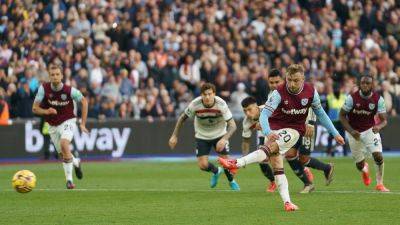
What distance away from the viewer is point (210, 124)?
20.8m

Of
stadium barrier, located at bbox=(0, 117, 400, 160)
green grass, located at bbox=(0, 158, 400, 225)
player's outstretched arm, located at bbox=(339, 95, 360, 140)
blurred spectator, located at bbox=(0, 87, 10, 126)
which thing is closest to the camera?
green grass, located at bbox=(0, 158, 400, 225)

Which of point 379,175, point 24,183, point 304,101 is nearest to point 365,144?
point 379,175

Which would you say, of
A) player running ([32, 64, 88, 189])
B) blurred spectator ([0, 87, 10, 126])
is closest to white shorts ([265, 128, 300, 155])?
player running ([32, 64, 88, 189])

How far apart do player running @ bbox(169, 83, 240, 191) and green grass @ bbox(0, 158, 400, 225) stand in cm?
48

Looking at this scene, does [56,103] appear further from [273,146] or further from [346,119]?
[273,146]

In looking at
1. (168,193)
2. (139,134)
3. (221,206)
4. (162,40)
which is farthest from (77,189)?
(162,40)

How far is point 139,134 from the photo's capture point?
32.4 m

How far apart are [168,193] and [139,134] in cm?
1355

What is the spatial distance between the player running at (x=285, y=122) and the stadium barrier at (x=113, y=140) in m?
16.3

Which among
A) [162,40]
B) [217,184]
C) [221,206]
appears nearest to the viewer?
[221,206]

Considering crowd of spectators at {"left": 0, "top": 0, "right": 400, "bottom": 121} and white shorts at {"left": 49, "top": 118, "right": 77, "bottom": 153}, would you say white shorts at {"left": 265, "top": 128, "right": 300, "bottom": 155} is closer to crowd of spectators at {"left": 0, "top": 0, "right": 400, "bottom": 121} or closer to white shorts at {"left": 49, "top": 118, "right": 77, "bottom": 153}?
white shorts at {"left": 49, "top": 118, "right": 77, "bottom": 153}

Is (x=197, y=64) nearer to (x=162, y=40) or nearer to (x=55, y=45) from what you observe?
(x=162, y=40)

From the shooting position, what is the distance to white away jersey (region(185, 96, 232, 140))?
66.3 ft

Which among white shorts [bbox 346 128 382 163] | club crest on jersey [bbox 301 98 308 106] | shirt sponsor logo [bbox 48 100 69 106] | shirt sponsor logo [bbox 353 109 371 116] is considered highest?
club crest on jersey [bbox 301 98 308 106]
